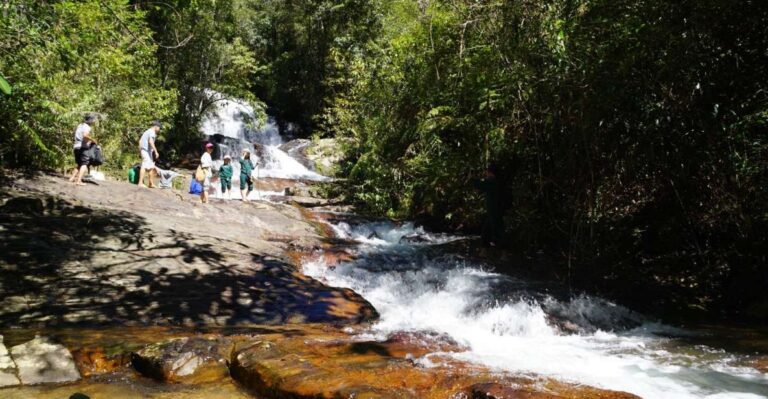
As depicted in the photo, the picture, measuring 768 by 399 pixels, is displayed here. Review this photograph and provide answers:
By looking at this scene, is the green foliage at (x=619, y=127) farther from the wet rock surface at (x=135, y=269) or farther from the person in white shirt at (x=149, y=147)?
the person in white shirt at (x=149, y=147)

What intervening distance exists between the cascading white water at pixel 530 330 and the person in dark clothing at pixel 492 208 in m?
0.93

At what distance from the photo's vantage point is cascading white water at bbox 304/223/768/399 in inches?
182

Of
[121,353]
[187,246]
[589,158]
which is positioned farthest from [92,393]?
[589,158]

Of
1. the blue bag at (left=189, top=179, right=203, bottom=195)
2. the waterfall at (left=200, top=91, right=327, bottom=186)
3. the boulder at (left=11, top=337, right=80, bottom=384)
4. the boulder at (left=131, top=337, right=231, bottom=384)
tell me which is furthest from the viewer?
the waterfall at (left=200, top=91, right=327, bottom=186)

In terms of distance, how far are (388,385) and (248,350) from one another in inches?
57.9

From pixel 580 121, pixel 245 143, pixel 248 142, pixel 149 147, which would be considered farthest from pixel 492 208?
pixel 248 142

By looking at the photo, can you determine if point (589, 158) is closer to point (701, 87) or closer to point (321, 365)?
point (701, 87)

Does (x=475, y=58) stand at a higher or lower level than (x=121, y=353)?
higher

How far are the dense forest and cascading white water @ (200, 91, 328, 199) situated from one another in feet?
25.9

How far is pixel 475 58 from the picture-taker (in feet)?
33.0

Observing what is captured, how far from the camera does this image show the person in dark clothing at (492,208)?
9.85 metres

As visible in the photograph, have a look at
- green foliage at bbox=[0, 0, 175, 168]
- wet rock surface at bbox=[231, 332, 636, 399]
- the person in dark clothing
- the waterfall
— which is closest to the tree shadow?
wet rock surface at bbox=[231, 332, 636, 399]

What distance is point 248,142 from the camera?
26016 mm

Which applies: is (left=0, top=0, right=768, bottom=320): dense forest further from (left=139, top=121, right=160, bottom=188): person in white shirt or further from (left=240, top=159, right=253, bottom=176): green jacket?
(left=240, top=159, right=253, bottom=176): green jacket
